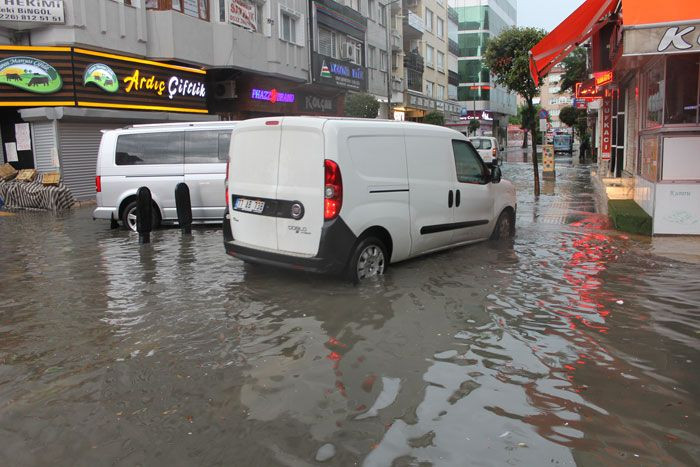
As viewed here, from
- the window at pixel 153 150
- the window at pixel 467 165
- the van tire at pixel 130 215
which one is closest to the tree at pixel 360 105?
the window at pixel 153 150

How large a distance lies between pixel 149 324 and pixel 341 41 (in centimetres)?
2993

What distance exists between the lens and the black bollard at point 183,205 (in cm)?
1110

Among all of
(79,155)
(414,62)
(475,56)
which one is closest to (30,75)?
(79,155)

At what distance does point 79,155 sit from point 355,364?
16.9m

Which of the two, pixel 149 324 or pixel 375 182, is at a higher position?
pixel 375 182

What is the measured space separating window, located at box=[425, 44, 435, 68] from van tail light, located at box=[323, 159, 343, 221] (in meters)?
50.9

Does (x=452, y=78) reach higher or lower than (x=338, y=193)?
higher

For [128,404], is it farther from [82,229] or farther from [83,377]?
[82,229]

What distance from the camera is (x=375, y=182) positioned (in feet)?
23.6

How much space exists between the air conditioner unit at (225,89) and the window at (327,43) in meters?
7.49

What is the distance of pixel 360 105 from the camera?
3369 cm

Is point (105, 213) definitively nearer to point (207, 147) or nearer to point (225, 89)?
point (207, 147)

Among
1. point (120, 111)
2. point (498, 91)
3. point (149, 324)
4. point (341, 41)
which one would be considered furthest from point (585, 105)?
point (498, 91)

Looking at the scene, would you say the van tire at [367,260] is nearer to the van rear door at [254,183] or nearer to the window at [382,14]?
the van rear door at [254,183]
